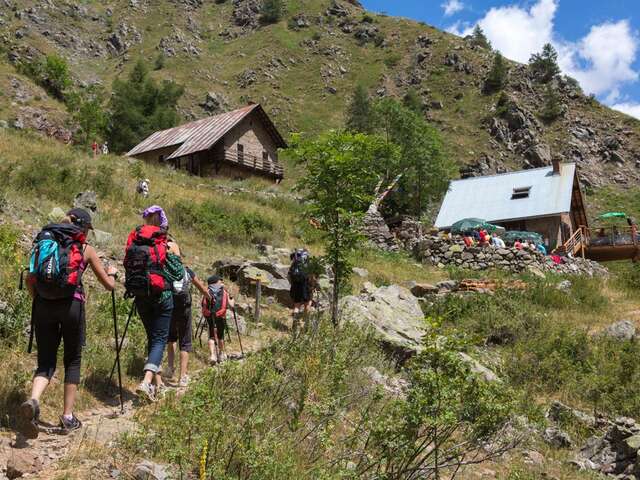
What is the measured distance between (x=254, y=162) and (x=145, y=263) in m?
32.2

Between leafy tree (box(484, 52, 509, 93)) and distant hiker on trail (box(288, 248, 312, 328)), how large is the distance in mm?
62619

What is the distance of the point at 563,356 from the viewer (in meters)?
10.6

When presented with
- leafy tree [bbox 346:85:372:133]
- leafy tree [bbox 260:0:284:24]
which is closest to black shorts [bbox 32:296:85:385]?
leafy tree [bbox 346:85:372:133]

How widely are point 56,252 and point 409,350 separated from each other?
621 cm

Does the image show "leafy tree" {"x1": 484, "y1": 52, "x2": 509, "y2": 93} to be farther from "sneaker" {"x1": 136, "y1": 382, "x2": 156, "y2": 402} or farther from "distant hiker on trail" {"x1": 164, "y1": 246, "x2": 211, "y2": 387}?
"sneaker" {"x1": 136, "y1": 382, "x2": 156, "y2": 402}

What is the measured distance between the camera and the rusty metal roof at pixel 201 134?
3506cm

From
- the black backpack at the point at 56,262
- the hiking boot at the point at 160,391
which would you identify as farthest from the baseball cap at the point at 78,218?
the hiking boot at the point at 160,391

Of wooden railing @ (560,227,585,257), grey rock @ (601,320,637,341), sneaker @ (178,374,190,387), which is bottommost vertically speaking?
sneaker @ (178,374,190,387)

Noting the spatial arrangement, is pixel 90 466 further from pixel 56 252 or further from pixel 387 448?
pixel 387 448

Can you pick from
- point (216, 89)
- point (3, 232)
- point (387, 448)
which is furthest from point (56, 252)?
point (216, 89)

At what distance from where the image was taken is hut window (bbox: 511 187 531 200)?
3241cm

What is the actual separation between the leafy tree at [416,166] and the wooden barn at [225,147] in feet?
26.9

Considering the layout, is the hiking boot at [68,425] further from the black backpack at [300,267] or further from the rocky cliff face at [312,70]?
the rocky cliff face at [312,70]

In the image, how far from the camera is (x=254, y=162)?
37.2 m
